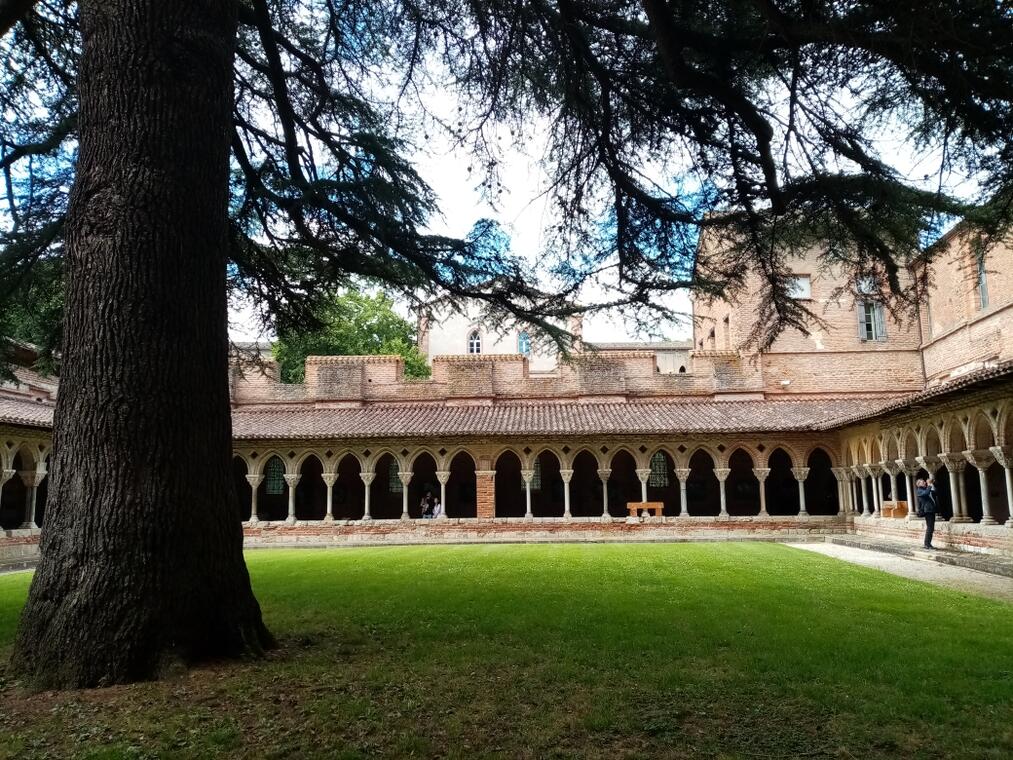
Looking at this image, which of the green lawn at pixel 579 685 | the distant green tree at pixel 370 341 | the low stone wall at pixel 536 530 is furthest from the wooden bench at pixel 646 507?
the distant green tree at pixel 370 341

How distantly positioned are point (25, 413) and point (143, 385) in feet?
55.9

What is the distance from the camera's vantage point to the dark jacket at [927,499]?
13977mm

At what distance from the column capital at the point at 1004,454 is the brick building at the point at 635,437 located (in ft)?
1.90

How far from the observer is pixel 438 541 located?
2000cm

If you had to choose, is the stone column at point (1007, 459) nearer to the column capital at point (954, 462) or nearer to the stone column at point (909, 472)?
the column capital at point (954, 462)

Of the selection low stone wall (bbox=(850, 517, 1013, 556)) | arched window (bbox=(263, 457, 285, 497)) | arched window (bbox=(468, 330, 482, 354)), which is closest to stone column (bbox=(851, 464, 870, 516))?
low stone wall (bbox=(850, 517, 1013, 556))

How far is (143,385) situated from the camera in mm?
4543

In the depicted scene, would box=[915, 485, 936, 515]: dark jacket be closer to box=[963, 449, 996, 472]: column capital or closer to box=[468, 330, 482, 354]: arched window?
box=[963, 449, 996, 472]: column capital

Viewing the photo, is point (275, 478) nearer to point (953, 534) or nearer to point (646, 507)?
point (646, 507)

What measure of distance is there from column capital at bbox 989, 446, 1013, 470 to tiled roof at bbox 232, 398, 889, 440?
6.50m

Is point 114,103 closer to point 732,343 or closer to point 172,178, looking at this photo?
point 172,178

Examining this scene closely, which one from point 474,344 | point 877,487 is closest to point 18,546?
point 877,487

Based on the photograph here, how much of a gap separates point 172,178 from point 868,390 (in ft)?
77.4

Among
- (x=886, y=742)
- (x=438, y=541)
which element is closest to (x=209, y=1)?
(x=886, y=742)
